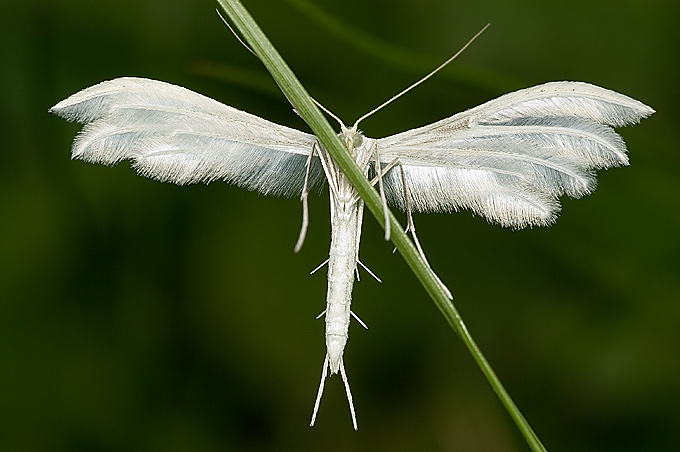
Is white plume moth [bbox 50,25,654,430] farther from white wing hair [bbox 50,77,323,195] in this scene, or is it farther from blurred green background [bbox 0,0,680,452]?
blurred green background [bbox 0,0,680,452]

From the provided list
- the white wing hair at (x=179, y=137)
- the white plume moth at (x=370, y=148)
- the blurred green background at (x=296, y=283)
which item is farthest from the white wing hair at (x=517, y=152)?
the blurred green background at (x=296, y=283)

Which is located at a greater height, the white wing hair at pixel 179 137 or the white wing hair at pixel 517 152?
the white wing hair at pixel 179 137

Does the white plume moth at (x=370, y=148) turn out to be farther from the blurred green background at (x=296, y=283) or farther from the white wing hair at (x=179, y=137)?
the blurred green background at (x=296, y=283)

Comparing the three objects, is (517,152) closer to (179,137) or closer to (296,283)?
(179,137)

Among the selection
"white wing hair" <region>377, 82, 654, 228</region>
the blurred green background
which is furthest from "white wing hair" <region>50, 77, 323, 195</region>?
the blurred green background

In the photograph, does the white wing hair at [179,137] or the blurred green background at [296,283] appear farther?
the blurred green background at [296,283]

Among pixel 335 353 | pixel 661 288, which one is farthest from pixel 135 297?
pixel 661 288

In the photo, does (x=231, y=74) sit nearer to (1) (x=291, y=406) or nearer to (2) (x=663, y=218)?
(1) (x=291, y=406)
